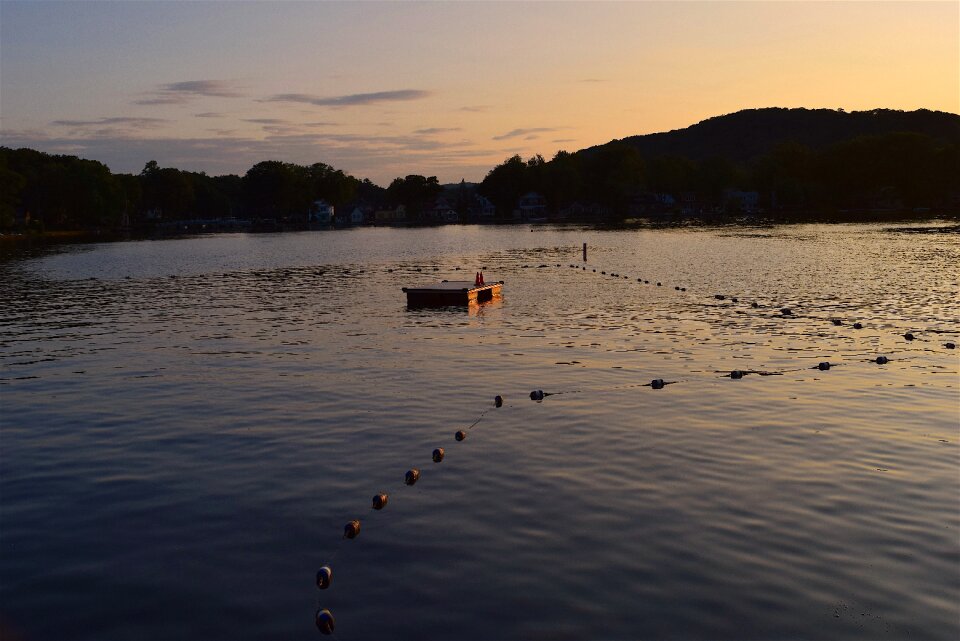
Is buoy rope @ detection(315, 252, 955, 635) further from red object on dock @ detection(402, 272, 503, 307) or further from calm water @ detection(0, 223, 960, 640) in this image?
red object on dock @ detection(402, 272, 503, 307)

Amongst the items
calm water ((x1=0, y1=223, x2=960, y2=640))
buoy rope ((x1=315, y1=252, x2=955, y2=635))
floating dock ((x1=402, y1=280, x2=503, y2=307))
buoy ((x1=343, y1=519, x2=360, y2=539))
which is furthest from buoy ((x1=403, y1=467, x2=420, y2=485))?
floating dock ((x1=402, y1=280, x2=503, y2=307))

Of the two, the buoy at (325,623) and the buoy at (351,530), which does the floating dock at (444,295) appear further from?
the buoy at (325,623)

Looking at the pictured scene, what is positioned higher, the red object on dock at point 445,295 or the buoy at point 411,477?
the red object on dock at point 445,295

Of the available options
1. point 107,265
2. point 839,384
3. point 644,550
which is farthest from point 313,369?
point 107,265

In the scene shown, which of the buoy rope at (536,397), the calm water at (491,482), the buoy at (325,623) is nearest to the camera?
the buoy at (325,623)

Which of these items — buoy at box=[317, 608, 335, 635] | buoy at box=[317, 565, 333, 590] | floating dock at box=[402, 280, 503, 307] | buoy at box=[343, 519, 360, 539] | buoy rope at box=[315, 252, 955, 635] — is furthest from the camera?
floating dock at box=[402, 280, 503, 307]

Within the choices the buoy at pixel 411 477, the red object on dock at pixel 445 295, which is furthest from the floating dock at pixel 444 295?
the buoy at pixel 411 477

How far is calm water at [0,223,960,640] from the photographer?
12.2m

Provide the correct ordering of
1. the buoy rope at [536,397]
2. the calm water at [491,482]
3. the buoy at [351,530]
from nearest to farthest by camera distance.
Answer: the buoy rope at [536,397], the calm water at [491,482], the buoy at [351,530]

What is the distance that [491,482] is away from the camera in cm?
1778

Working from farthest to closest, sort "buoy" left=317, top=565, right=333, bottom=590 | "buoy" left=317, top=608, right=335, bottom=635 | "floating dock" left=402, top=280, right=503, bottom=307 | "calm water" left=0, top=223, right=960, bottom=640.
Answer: "floating dock" left=402, top=280, right=503, bottom=307 < "buoy" left=317, top=565, right=333, bottom=590 < "calm water" left=0, top=223, right=960, bottom=640 < "buoy" left=317, top=608, right=335, bottom=635

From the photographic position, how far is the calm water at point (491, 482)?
480 inches

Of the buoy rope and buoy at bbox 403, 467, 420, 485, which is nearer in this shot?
the buoy rope

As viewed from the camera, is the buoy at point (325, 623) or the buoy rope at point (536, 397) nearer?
the buoy at point (325, 623)
